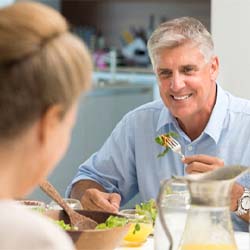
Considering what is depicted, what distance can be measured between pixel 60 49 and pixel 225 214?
2.08 ft

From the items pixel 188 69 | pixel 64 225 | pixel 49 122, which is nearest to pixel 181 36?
pixel 188 69

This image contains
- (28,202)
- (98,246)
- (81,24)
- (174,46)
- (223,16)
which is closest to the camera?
(98,246)

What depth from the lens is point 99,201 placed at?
7.36 ft

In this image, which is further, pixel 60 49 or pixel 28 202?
pixel 28 202

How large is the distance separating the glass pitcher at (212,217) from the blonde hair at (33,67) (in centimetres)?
48

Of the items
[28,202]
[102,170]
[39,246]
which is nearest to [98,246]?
[28,202]

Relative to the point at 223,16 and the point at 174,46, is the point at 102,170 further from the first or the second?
the point at 223,16

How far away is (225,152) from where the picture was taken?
245cm

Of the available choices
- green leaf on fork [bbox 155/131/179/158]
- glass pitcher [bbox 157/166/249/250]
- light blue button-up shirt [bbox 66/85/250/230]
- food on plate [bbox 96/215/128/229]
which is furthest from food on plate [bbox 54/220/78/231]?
light blue button-up shirt [bbox 66/85/250/230]

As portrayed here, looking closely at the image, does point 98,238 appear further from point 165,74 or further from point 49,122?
point 165,74

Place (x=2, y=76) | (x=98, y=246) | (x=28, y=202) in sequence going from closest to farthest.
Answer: (x=2, y=76), (x=98, y=246), (x=28, y=202)

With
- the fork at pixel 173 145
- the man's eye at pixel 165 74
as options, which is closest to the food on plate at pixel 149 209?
the fork at pixel 173 145

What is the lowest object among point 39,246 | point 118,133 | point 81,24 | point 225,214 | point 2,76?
point 81,24

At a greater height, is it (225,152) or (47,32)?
(47,32)
